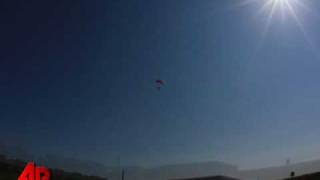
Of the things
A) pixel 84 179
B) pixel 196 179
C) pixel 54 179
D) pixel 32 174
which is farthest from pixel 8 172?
pixel 32 174

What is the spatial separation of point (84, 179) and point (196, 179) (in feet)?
298

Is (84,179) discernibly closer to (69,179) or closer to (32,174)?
(69,179)

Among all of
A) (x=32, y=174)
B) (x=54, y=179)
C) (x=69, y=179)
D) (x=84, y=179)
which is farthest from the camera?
(x=84, y=179)

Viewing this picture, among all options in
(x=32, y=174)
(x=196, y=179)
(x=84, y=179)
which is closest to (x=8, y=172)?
(x=84, y=179)

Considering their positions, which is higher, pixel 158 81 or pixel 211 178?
pixel 158 81

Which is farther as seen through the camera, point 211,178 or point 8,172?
point 8,172

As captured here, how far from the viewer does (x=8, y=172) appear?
168250mm

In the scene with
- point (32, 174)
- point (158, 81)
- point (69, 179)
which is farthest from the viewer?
point (69, 179)

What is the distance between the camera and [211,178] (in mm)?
133125

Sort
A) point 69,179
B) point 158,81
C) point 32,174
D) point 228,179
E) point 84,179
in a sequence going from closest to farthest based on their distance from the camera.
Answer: point 32,174, point 158,81, point 228,179, point 69,179, point 84,179

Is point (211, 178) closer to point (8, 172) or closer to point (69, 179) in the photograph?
point (69, 179)

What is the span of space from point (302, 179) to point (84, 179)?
490 feet

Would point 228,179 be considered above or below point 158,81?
below

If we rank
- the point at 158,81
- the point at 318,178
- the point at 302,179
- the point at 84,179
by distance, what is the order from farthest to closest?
1. the point at 84,179
2. the point at 302,179
3. the point at 318,178
4. the point at 158,81
